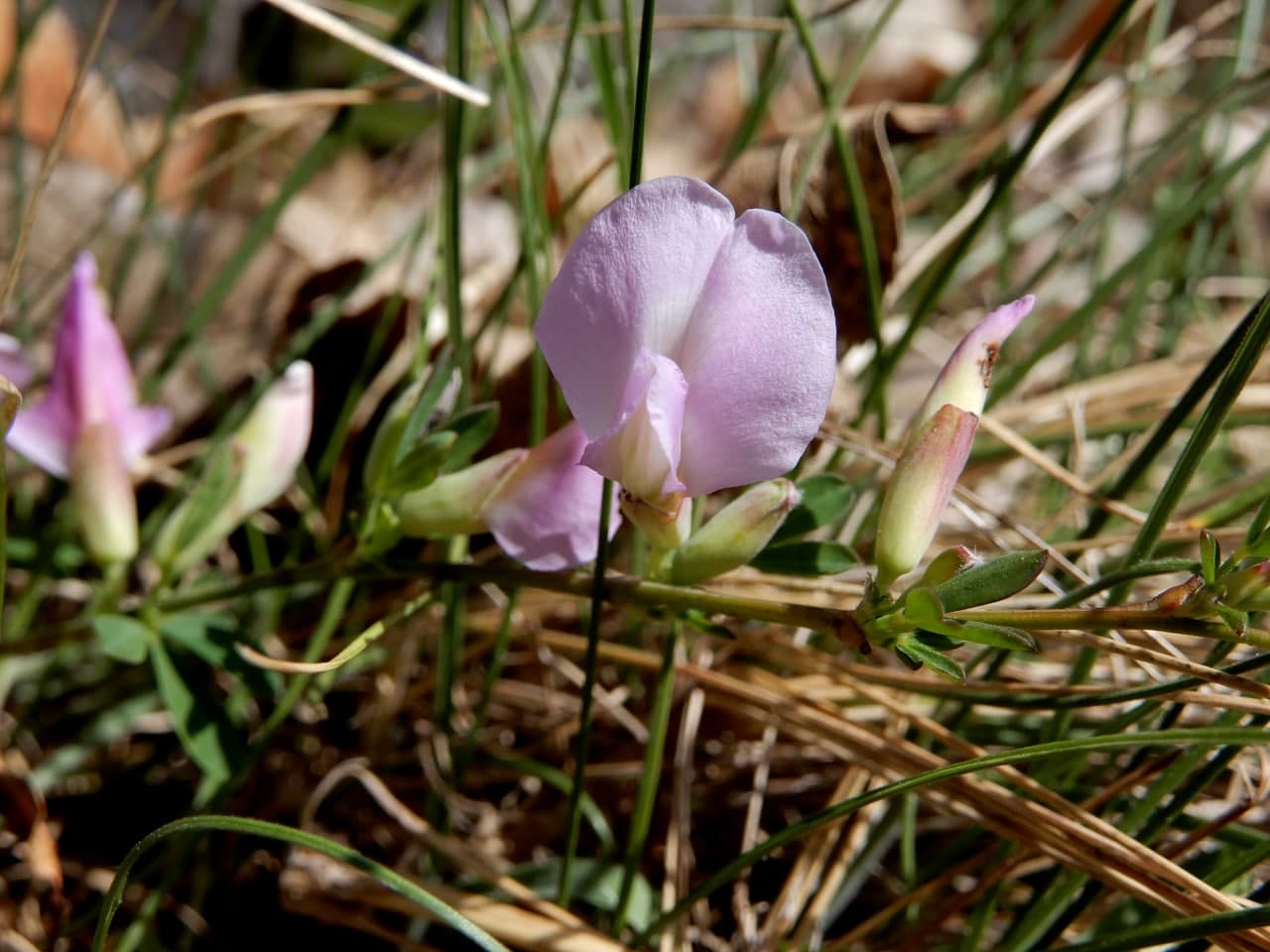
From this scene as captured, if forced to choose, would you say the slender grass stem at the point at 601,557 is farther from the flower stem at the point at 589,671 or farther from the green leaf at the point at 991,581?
the green leaf at the point at 991,581

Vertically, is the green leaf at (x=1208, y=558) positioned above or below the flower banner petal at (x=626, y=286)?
below

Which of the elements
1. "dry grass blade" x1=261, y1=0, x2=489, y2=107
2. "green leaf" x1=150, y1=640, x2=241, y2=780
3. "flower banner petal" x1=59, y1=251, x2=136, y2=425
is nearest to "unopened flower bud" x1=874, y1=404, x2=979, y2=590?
"dry grass blade" x1=261, y1=0, x2=489, y2=107

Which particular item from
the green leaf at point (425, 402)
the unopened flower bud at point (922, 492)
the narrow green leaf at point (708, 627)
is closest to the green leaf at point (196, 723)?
the green leaf at point (425, 402)

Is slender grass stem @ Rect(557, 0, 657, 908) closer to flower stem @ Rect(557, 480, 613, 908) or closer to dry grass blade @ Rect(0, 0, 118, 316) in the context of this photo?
flower stem @ Rect(557, 480, 613, 908)

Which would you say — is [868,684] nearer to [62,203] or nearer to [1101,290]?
[1101,290]

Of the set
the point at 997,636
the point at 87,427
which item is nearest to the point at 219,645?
the point at 87,427

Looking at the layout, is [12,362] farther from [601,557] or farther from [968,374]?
[968,374]

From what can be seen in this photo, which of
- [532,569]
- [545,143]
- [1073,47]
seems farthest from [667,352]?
[1073,47]
